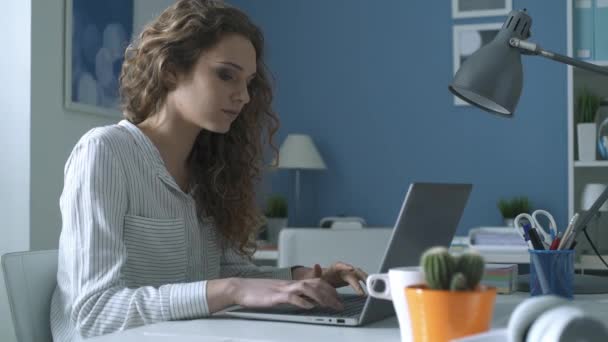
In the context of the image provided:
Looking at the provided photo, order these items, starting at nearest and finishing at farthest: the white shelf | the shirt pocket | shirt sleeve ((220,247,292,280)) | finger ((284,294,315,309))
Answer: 1. finger ((284,294,315,309))
2. the shirt pocket
3. shirt sleeve ((220,247,292,280))
4. the white shelf

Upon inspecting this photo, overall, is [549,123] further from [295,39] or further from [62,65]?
[62,65]

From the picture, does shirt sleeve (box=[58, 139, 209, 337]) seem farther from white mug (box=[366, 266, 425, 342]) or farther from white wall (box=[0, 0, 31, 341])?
white wall (box=[0, 0, 31, 341])

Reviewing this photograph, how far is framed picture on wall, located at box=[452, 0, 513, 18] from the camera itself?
3635 millimetres

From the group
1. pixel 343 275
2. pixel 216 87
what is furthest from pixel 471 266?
pixel 216 87

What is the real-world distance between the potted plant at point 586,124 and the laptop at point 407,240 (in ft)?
7.14

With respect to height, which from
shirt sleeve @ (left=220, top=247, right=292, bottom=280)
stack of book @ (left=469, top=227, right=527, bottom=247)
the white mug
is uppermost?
the white mug

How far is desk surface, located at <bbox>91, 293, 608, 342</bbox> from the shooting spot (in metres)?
0.93

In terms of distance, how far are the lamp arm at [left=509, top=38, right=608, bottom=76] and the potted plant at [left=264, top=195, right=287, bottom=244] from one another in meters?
2.42

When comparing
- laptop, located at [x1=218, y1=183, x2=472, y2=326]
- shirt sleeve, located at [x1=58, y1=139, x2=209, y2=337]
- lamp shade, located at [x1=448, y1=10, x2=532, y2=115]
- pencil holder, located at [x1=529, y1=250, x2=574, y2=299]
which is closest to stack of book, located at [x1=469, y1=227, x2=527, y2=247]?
lamp shade, located at [x1=448, y1=10, x2=532, y2=115]

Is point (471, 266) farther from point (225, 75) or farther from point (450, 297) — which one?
point (225, 75)

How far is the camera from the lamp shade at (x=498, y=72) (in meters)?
1.35

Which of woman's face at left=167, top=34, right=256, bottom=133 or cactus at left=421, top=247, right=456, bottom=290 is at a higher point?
woman's face at left=167, top=34, right=256, bottom=133

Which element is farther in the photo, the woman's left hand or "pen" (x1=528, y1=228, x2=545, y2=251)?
the woman's left hand

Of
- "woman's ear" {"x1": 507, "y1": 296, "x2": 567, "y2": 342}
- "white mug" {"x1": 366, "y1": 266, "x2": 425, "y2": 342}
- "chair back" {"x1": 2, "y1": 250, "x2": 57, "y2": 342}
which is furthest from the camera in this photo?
"chair back" {"x1": 2, "y1": 250, "x2": 57, "y2": 342}
